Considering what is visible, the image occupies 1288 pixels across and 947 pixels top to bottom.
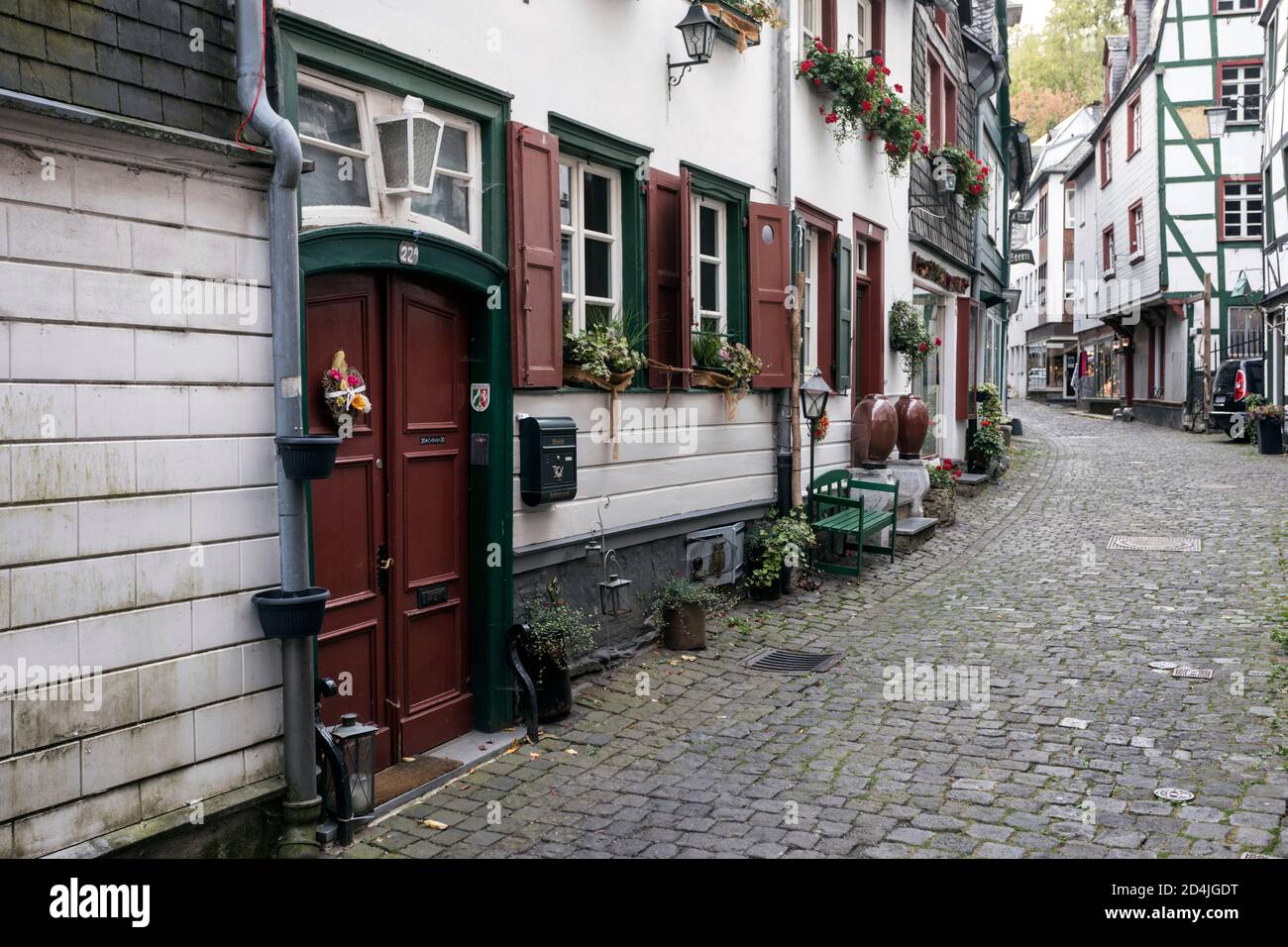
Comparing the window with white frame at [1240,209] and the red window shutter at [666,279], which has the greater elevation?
the window with white frame at [1240,209]

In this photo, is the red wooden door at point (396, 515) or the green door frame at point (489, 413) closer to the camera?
the red wooden door at point (396, 515)

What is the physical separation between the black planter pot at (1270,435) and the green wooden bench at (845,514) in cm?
1268

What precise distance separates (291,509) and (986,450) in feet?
46.6

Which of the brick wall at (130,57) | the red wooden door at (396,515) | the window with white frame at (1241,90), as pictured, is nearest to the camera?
the brick wall at (130,57)

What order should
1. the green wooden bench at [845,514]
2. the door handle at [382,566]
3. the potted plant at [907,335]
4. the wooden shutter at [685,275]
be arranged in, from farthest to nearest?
the potted plant at [907,335] < the green wooden bench at [845,514] < the wooden shutter at [685,275] < the door handle at [382,566]

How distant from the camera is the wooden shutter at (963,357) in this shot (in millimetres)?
16844

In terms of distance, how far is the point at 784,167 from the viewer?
32.0ft

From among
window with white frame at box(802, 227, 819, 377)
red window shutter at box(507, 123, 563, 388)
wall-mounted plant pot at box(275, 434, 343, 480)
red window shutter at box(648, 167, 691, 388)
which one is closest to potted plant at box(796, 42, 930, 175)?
window with white frame at box(802, 227, 819, 377)

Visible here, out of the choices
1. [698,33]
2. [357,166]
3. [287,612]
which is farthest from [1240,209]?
[287,612]

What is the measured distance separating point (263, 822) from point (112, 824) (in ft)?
2.21

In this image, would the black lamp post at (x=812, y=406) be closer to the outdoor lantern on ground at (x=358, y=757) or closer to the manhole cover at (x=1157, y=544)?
the manhole cover at (x=1157, y=544)

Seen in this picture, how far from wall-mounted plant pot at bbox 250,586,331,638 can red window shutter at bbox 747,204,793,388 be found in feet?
16.9

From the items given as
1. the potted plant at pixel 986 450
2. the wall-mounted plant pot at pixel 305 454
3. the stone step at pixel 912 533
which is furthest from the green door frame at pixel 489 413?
the potted plant at pixel 986 450

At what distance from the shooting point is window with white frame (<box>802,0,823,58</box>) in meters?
10.4
